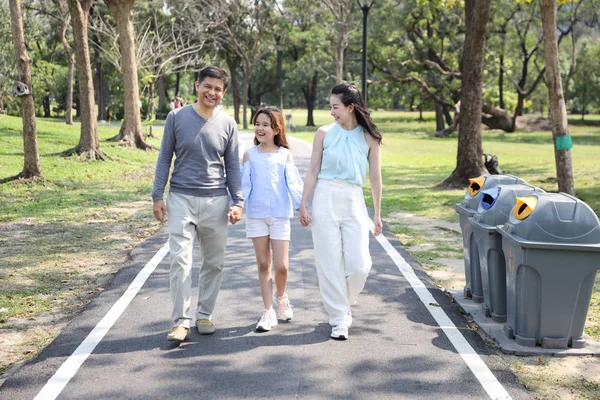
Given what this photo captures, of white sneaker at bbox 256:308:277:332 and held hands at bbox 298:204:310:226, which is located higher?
held hands at bbox 298:204:310:226

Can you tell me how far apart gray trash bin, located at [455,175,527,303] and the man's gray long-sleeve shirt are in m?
2.41

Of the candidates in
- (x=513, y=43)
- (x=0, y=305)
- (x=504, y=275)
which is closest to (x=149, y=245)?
(x=0, y=305)

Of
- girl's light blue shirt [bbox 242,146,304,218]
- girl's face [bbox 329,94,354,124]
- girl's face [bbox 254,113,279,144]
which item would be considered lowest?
girl's light blue shirt [bbox 242,146,304,218]

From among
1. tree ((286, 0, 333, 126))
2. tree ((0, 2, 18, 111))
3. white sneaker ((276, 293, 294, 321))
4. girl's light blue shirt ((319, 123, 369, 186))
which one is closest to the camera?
girl's light blue shirt ((319, 123, 369, 186))

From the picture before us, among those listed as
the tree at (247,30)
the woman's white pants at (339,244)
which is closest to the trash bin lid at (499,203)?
the woman's white pants at (339,244)

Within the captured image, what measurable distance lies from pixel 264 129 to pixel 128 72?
19825mm

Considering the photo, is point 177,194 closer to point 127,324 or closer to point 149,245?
point 127,324

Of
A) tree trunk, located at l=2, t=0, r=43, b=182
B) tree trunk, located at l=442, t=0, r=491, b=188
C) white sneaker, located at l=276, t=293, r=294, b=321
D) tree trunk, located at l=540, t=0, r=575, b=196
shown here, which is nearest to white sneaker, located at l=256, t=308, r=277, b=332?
white sneaker, located at l=276, t=293, r=294, b=321

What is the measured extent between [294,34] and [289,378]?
48.9 m

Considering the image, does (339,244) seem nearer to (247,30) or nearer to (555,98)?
(555,98)

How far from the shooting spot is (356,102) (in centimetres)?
574

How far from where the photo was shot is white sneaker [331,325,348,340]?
5.64 metres

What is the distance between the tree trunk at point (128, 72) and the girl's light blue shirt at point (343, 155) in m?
19.6

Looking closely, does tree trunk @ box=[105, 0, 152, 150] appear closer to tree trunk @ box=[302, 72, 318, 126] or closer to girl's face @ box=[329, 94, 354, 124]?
girl's face @ box=[329, 94, 354, 124]
